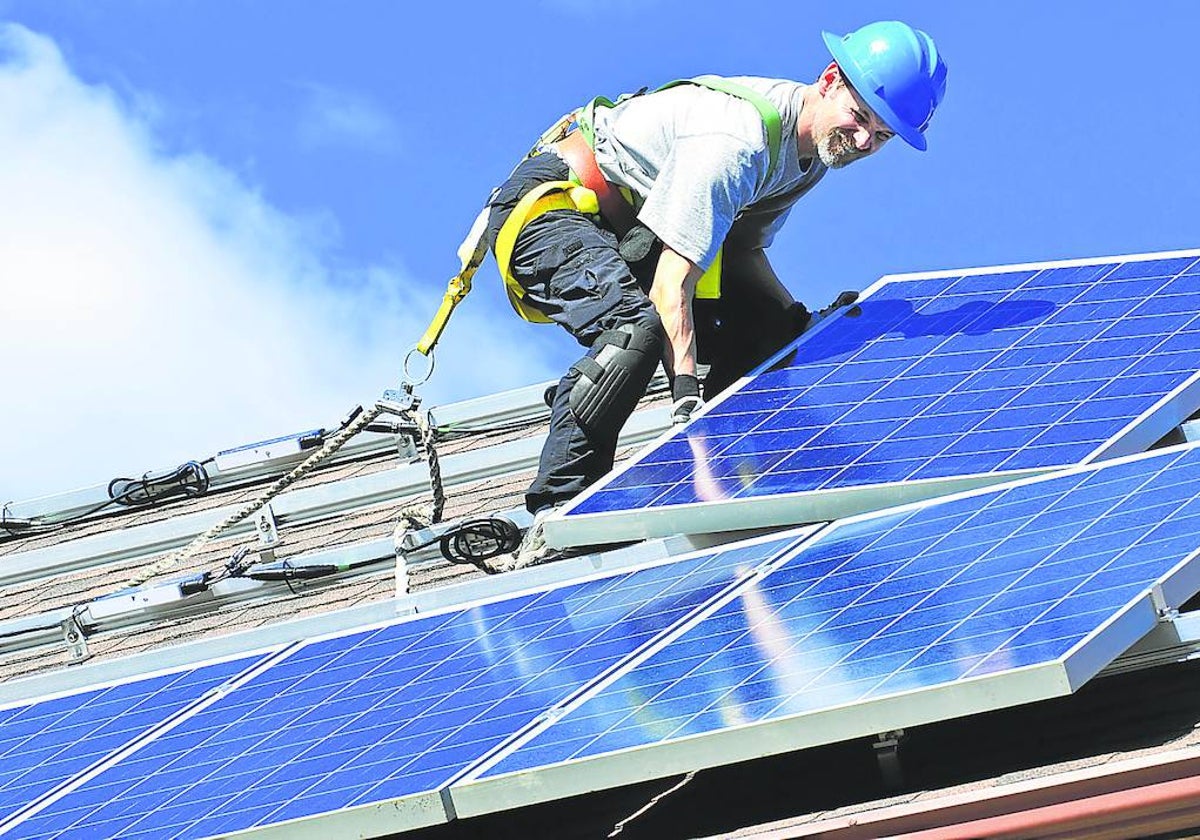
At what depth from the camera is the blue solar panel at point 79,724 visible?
639cm

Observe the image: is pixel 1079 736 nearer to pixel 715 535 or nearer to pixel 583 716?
pixel 583 716

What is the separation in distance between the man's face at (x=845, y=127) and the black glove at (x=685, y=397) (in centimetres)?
100

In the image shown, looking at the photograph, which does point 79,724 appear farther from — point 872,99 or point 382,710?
point 872,99

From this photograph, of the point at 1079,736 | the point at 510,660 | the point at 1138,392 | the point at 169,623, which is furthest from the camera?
the point at 169,623

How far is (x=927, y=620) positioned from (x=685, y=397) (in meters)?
2.18

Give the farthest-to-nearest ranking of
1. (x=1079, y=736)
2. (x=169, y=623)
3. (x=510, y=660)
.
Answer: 1. (x=169, y=623)
2. (x=510, y=660)
3. (x=1079, y=736)

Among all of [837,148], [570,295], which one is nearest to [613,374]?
[570,295]

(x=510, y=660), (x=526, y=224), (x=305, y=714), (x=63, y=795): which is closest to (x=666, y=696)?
(x=510, y=660)

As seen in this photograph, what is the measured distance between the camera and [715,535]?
683cm

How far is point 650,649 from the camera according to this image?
19.1 ft

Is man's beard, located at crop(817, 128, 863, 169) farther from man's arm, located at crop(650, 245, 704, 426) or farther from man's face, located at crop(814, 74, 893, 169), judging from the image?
man's arm, located at crop(650, 245, 704, 426)

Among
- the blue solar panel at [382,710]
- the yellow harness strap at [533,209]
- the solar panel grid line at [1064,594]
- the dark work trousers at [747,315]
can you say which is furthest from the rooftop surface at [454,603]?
the yellow harness strap at [533,209]

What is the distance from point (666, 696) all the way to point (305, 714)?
1.28 meters

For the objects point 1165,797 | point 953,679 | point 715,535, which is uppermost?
point 715,535
